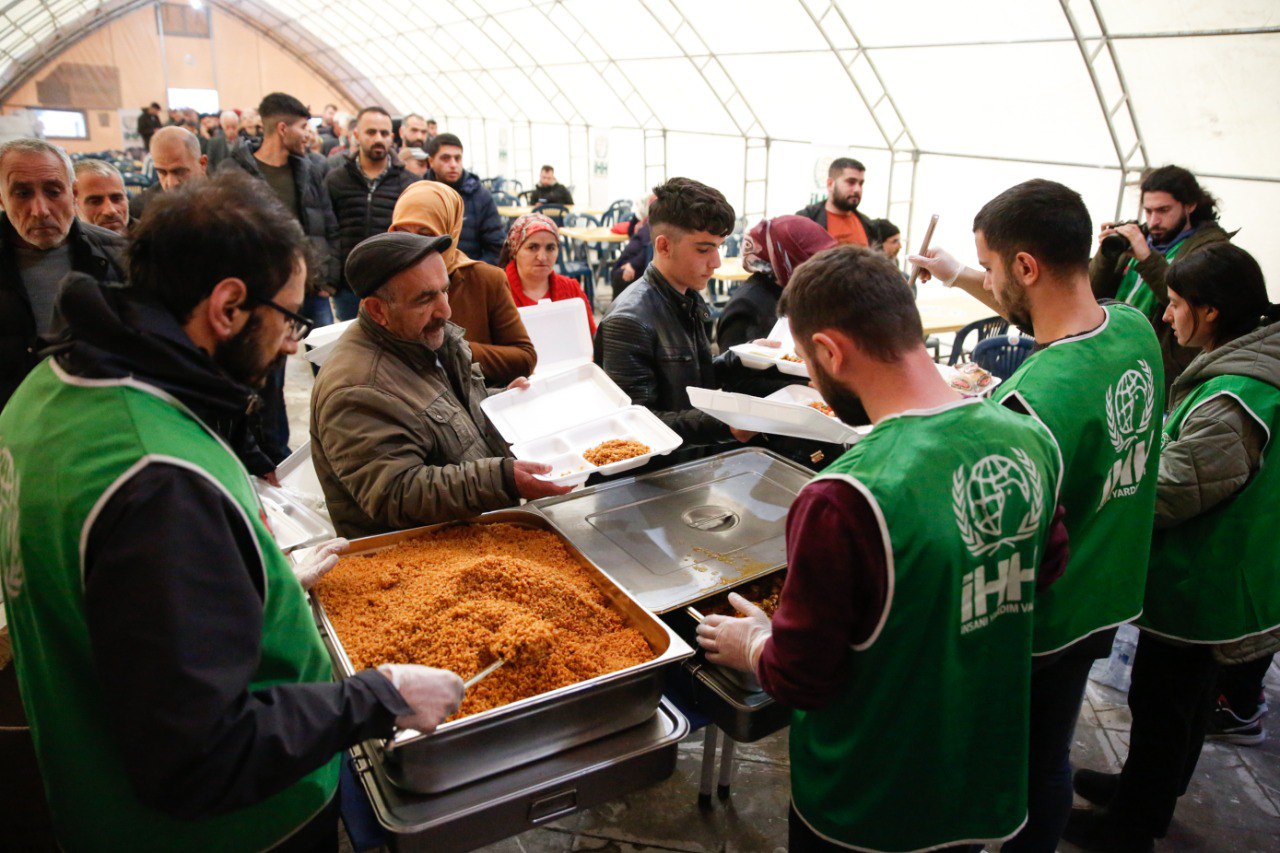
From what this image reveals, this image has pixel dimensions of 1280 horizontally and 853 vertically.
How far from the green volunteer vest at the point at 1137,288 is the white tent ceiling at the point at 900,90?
2.13 metres

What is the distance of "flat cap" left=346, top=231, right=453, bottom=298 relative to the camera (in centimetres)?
203

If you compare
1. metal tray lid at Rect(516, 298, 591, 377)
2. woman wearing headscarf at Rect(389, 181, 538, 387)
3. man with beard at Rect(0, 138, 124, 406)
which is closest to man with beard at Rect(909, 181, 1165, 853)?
woman wearing headscarf at Rect(389, 181, 538, 387)

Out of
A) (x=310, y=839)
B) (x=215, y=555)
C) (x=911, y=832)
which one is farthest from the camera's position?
(x=911, y=832)

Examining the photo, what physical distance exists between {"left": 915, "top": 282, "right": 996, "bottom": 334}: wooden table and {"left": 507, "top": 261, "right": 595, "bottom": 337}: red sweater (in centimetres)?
223

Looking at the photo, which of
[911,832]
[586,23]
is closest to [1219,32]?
[911,832]

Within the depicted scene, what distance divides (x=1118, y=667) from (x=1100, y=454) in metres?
2.03

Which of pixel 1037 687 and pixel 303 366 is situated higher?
pixel 1037 687

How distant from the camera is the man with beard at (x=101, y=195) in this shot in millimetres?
3783

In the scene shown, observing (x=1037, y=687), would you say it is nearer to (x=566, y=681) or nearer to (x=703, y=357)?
(x=566, y=681)

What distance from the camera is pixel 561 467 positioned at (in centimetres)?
241

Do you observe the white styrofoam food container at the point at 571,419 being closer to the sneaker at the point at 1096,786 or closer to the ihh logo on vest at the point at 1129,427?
the ihh logo on vest at the point at 1129,427

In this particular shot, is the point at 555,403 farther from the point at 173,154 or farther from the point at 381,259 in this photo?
the point at 173,154

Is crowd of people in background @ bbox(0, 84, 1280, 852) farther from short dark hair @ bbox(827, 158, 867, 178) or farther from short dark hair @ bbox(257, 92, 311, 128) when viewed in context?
short dark hair @ bbox(827, 158, 867, 178)

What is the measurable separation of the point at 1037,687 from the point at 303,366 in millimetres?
7064
